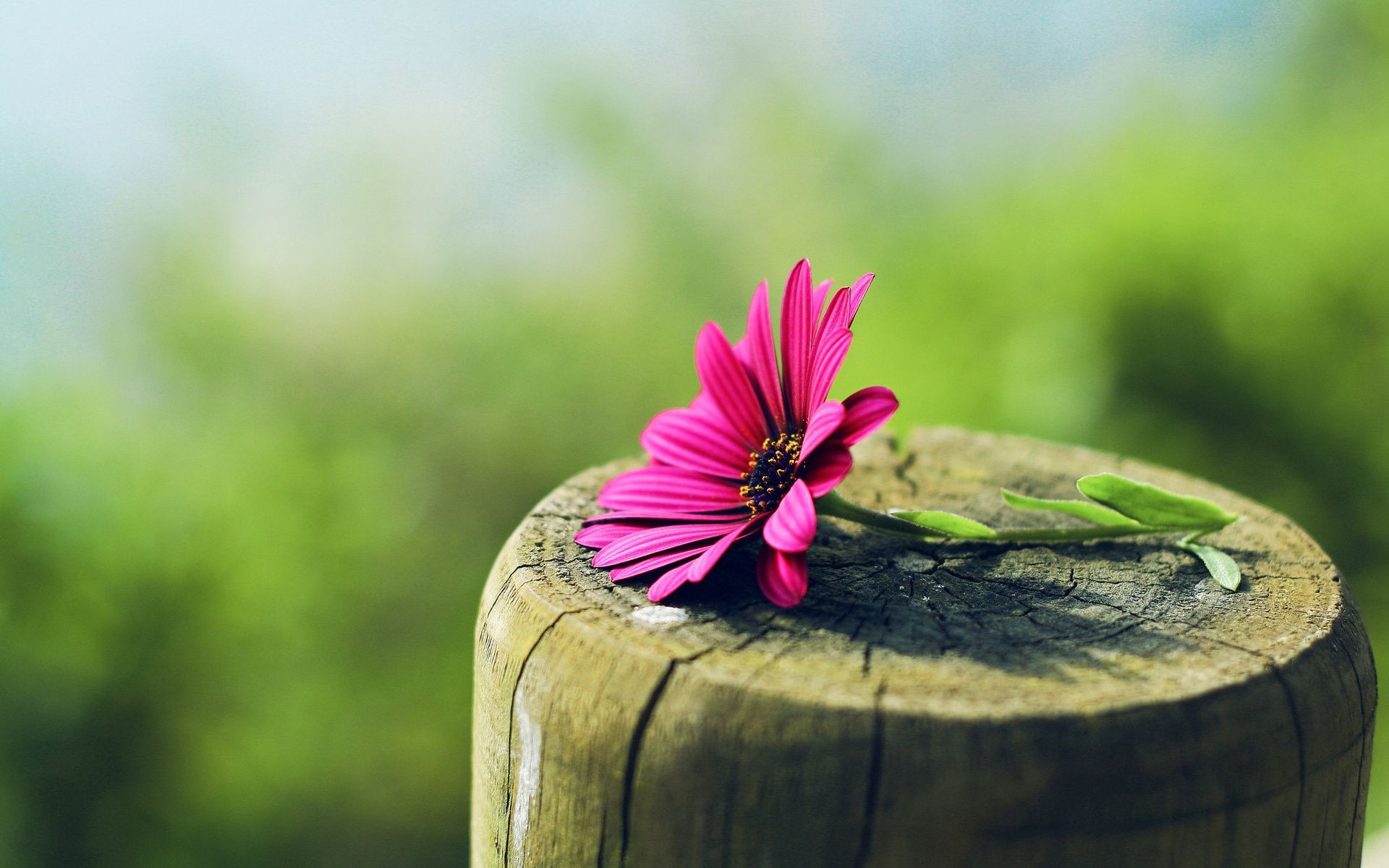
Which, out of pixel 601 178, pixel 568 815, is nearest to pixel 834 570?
pixel 568 815

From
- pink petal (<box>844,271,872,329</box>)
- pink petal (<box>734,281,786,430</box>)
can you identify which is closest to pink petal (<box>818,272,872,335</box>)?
pink petal (<box>844,271,872,329</box>)

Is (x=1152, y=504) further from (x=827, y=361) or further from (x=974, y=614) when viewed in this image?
(x=827, y=361)

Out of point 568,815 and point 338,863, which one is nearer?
point 568,815

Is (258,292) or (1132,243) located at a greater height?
(1132,243)

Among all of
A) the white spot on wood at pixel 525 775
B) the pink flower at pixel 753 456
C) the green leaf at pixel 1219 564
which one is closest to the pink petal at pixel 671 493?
the pink flower at pixel 753 456

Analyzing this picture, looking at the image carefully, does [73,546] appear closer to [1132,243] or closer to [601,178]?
[601,178]

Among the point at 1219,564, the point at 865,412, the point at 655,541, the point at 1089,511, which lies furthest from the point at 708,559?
the point at 1219,564
